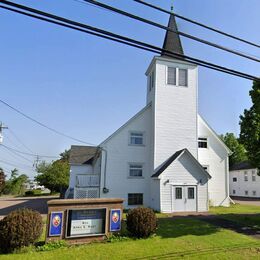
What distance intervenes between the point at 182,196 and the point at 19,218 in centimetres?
1437

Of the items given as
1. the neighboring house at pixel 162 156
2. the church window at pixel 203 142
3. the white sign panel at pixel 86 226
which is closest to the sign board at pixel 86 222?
the white sign panel at pixel 86 226

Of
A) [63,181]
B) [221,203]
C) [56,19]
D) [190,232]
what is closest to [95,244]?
[190,232]

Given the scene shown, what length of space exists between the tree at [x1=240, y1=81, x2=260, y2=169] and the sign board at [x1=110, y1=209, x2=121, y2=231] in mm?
8330

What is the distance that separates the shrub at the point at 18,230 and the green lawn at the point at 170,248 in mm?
392

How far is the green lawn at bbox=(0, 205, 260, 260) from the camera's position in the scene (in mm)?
8539

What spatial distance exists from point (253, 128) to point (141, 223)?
8373mm

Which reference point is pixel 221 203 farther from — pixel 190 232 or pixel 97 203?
pixel 97 203

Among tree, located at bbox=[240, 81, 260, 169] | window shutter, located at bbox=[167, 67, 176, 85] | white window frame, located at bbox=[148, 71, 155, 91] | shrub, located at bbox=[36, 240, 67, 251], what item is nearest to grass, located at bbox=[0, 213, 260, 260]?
shrub, located at bbox=[36, 240, 67, 251]

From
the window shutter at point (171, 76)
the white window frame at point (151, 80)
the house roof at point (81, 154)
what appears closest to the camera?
the window shutter at point (171, 76)

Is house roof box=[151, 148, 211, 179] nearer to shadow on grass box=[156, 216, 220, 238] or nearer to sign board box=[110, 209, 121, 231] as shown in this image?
shadow on grass box=[156, 216, 220, 238]

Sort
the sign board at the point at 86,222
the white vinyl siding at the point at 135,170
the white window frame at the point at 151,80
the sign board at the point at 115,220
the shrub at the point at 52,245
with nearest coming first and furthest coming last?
the shrub at the point at 52,245 < the sign board at the point at 86,222 < the sign board at the point at 115,220 < the white vinyl siding at the point at 135,170 < the white window frame at the point at 151,80

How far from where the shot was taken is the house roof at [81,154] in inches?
1225

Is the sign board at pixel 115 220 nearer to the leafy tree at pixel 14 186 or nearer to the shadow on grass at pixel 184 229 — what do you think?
the shadow on grass at pixel 184 229

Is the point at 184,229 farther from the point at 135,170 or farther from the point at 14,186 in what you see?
the point at 14,186
